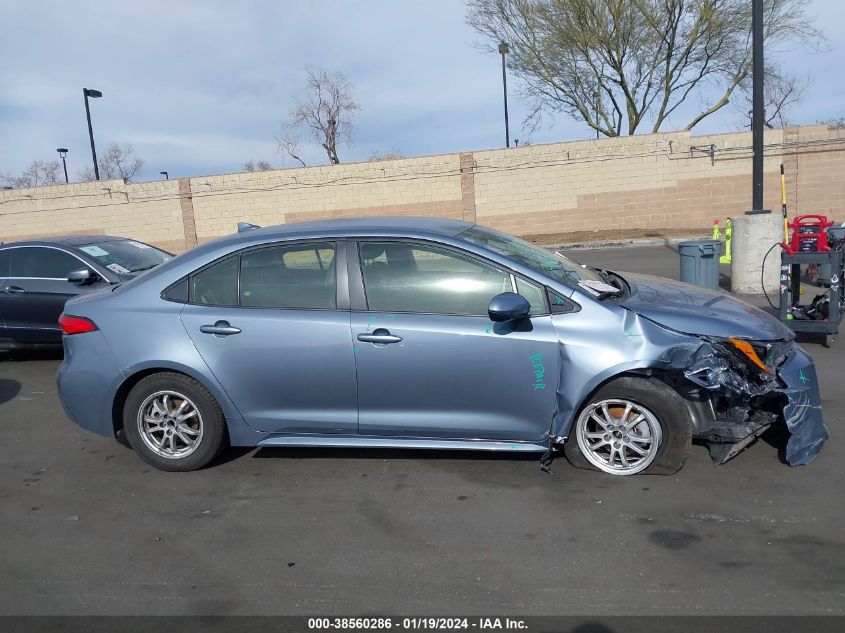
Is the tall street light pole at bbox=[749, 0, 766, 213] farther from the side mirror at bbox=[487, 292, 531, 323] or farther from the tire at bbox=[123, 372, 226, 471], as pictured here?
the tire at bbox=[123, 372, 226, 471]

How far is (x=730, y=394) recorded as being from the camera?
14.7 ft

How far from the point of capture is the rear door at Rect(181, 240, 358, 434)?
461 centimetres

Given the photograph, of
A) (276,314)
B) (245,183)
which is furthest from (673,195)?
(276,314)

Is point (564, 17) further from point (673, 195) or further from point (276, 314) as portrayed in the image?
point (276, 314)

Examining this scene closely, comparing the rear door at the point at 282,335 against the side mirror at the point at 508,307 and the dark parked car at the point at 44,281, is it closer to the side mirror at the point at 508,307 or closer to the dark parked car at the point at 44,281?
the side mirror at the point at 508,307

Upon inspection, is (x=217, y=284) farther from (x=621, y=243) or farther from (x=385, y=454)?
(x=621, y=243)

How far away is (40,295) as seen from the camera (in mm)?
8555

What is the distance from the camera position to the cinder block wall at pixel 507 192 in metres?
26.8

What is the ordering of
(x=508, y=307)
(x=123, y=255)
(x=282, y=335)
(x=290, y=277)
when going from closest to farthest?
1. (x=508, y=307)
2. (x=282, y=335)
3. (x=290, y=277)
4. (x=123, y=255)

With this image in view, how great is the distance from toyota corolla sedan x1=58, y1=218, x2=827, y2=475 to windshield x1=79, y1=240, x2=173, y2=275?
3.95 m

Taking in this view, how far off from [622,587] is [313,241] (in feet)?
9.20

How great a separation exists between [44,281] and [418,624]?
7.27m

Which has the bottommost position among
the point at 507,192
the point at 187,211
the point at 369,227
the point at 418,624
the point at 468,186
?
the point at 418,624

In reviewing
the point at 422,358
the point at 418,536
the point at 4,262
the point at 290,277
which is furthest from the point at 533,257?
the point at 4,262
